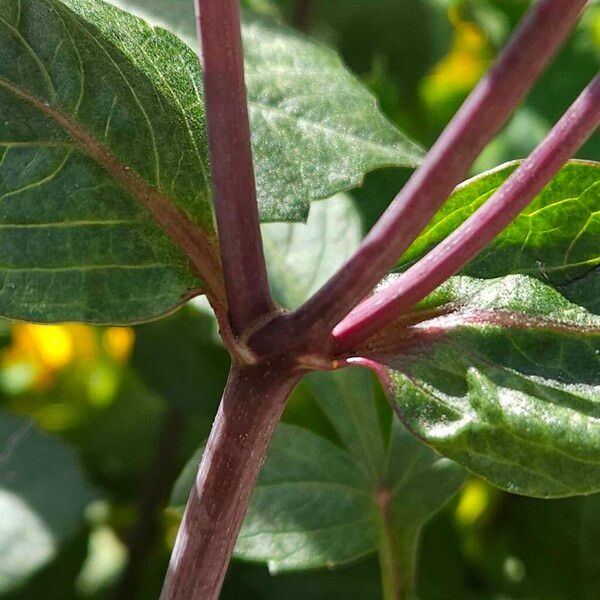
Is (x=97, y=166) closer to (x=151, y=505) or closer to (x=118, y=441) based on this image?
(x=151, y=505)

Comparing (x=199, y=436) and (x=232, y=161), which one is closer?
(x=232, y=161)

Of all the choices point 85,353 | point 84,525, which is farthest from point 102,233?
point 85,353

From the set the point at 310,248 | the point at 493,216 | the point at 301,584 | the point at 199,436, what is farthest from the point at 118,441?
the point at 493,216

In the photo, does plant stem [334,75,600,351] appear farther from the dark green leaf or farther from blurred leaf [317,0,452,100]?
blurred leaf [317,0,452,100]

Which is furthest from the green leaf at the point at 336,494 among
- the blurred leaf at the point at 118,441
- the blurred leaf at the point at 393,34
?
the blurred leaf at the point at 393,34

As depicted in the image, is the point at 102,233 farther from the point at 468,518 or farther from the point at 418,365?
the point at 468,518

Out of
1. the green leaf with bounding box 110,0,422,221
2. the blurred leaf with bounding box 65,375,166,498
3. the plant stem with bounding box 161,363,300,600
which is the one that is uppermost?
the green leaf with bounding box 110,0,422,221

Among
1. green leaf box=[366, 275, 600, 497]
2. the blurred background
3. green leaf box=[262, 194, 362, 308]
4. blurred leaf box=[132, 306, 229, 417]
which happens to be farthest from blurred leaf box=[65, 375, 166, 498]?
green leaf box=[366, 275, 600, 497]
